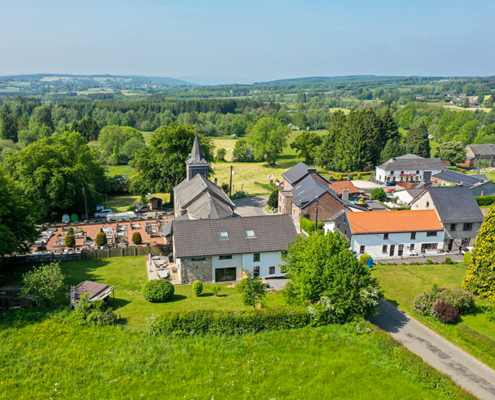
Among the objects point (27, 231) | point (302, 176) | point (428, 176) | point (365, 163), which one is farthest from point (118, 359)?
point (365, 163)

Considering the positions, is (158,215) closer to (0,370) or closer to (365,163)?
(0,370)

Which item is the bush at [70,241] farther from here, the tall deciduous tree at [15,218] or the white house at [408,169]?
the white house at [408,169]

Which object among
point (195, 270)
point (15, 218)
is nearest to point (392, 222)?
point (195, 270)

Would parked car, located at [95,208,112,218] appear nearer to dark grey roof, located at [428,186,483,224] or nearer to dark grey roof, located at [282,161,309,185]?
dark grey roof, located at [282,161,309,185]

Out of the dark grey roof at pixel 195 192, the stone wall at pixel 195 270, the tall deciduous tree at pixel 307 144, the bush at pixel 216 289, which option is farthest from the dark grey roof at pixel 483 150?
the bush at pixel 216 289

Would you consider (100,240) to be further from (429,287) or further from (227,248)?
(429,287)

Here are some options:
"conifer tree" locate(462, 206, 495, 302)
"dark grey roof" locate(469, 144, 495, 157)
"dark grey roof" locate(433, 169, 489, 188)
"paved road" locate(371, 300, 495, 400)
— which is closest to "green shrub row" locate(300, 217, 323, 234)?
"paved road" locate(371, 300, 495, 400)
